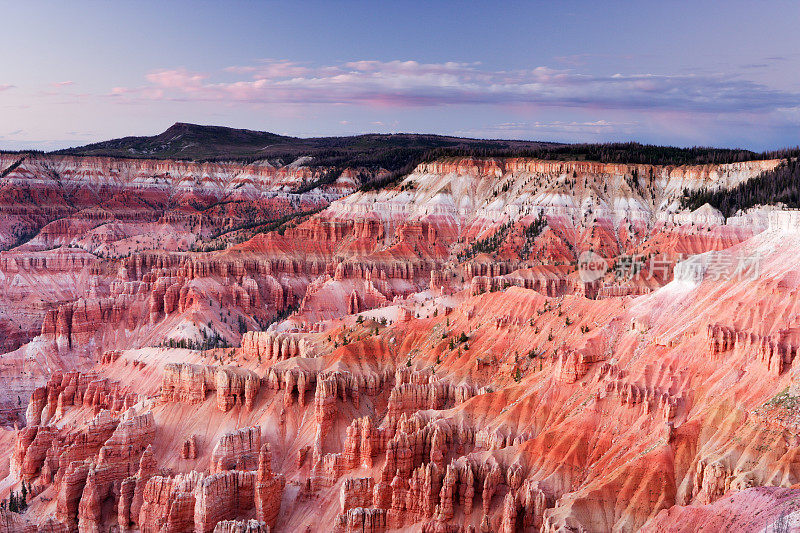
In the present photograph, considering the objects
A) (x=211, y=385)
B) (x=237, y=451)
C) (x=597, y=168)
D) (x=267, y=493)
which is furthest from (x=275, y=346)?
(x=597, y=168)

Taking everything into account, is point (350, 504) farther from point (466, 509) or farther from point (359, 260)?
point (359, 260)

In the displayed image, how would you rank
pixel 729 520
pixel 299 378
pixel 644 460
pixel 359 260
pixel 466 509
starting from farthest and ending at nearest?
pixel 359 260 → pixel 299 378 → pixel 466 509 → pixel 644 460 → pixel 729 520

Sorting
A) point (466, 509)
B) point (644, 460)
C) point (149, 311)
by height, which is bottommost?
point (149, 311)


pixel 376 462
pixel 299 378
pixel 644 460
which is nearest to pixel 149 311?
pixel 299 378

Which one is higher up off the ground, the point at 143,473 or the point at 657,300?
the point at 657,300

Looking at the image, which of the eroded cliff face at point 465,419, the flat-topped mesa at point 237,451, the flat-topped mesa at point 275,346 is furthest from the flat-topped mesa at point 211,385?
the flat-topped mesa at point 237,451

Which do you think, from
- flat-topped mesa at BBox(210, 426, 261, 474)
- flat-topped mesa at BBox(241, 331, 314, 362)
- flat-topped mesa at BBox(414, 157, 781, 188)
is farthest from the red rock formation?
flat-topped mesa at BBox(414, 157, 781, 188)

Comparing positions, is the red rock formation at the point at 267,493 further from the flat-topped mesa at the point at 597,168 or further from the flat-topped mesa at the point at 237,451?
the flat-topped mesa at the point at 597,168
